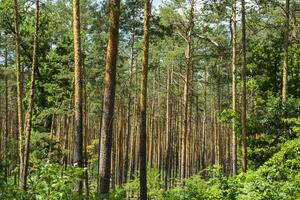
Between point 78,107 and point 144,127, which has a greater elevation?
point 78,107

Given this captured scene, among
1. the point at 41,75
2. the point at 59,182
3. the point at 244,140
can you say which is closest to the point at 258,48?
the point at 244,140

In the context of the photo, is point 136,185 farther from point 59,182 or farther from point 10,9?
point 59,182

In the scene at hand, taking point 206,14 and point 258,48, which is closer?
point 258,48

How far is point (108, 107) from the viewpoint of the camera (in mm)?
→ 11508

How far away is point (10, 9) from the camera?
17094 mm

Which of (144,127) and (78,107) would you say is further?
(144,127)

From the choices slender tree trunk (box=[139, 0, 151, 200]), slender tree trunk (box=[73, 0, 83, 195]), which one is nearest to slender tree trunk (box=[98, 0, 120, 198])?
slender tree trunk (box=[73, 0, 83, 195])

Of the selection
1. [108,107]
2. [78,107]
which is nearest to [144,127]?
[108,107]

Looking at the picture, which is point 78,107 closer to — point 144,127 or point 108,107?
point 108,107

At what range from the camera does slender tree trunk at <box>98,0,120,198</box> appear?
11.2 metres

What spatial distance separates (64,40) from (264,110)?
460 inches

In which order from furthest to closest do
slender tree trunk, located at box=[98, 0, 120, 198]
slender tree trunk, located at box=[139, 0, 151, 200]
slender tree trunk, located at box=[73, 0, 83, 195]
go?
slender tree trunk, located at box=[139, 0, 151, 200]
slender tree trunk, located at box=[98, 0, 120, 198]
slender tree trunk, located at box=[73, 0, 83, 195]

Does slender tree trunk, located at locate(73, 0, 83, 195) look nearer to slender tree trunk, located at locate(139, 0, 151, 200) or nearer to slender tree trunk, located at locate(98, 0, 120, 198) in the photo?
slender tree trunk, located at locate(98, 0, 120, 198)

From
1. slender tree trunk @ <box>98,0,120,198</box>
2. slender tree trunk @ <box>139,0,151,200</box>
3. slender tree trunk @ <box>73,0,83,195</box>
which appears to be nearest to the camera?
slender tree trunk @ <box>73,0,83,195</box>
